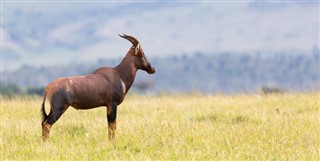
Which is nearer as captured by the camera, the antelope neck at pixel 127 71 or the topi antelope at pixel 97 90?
the topi antelope at pixel 97 90

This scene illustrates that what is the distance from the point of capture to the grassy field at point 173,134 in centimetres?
1225

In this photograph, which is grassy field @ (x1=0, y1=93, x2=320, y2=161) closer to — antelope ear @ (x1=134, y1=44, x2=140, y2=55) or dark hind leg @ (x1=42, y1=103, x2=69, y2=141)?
dark hind leg @ (x1=42, y1=103, x2=69, y2=141)

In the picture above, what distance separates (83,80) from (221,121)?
14.5 feet

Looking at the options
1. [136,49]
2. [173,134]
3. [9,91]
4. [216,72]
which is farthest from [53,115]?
[216,72]

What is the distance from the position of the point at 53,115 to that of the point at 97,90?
2.75ft

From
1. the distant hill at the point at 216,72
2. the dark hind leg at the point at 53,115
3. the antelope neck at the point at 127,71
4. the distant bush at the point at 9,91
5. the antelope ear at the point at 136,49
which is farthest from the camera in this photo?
the distant hill at the point at 216,72

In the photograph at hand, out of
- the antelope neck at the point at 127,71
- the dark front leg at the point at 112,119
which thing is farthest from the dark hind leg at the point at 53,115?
the antelope neck at the point at 127,71

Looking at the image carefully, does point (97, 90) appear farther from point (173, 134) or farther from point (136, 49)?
point (173, 134)

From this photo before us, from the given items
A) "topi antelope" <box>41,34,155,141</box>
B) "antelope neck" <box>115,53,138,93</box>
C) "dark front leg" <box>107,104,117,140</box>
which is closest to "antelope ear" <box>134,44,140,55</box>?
"topi antelope" <box>41,34,155,141</box>

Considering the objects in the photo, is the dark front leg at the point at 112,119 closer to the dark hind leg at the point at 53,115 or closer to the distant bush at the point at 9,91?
the dark hind leg at the point at 53,115

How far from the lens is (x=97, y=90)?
13.4 meters

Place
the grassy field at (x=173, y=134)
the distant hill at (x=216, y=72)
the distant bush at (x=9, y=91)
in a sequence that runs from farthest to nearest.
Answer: the distant hill at (x=216, y=72), the distant bush at (x=9, y=91), the grassy field at (x=173, y=134)

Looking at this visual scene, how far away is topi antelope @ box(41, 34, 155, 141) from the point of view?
42.9 ft

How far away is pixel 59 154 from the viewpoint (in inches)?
481
